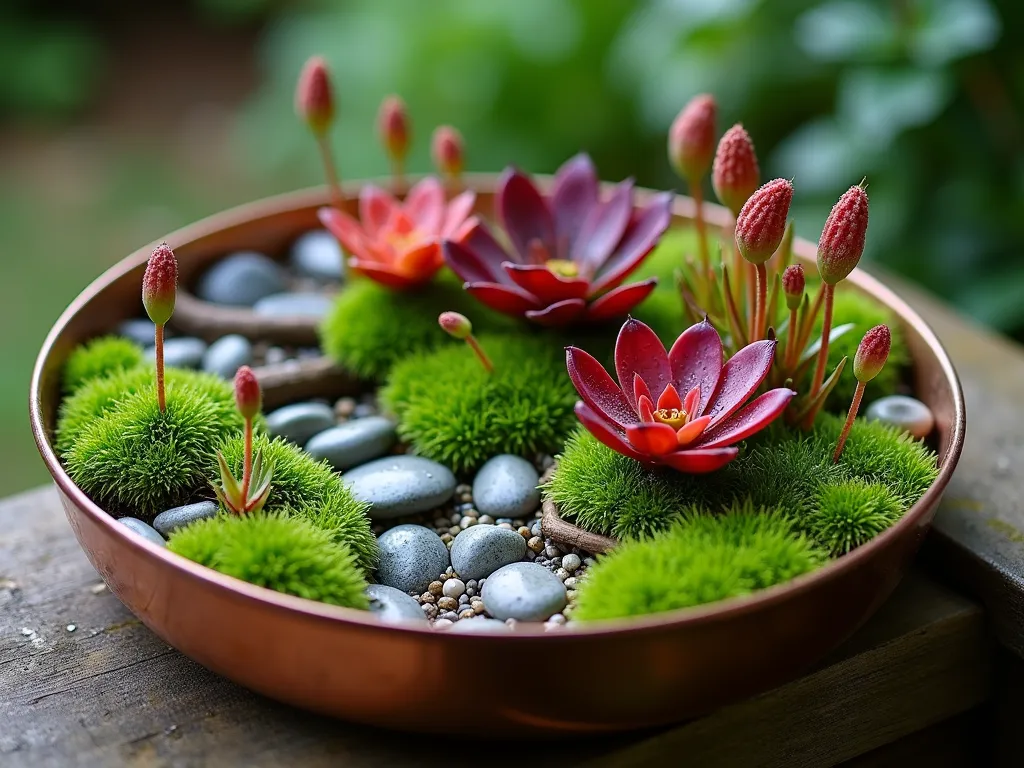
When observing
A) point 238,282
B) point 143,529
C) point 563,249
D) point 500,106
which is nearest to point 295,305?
point 238,282

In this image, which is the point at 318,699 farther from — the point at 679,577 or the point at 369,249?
the point at 369,249

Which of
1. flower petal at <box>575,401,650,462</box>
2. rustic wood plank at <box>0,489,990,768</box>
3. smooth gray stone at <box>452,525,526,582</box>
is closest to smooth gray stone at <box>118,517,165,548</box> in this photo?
rustic wood plank at <box>0,489,990,768</box>

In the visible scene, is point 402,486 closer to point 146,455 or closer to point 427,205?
point 146,455

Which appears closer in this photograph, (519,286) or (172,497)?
(172,497)

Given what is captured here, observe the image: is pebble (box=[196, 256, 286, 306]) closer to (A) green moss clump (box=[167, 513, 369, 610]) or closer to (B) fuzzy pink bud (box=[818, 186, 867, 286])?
(A) green moss clump (box=[167, 513, 369, 610])

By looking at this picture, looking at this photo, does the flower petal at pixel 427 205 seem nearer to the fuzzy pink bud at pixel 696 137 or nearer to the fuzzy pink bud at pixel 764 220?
the fuzzy pink bud at pixel 696 137

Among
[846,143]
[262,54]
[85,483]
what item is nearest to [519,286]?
[85,483]

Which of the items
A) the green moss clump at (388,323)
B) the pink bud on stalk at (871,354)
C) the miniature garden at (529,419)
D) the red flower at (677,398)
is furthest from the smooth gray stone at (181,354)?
the pink bud on stalk at (871,354)
